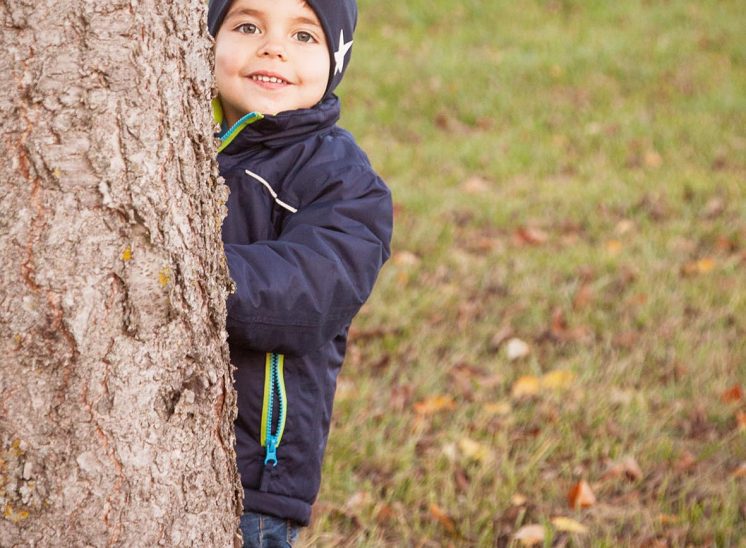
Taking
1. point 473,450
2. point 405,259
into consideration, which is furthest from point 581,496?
point 405,259

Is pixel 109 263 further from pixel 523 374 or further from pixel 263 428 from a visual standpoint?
pixel 523 374

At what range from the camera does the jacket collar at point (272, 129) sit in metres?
1.94

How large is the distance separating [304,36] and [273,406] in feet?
2.43

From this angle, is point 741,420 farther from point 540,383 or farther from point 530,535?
point 530,535

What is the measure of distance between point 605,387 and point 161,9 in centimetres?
243

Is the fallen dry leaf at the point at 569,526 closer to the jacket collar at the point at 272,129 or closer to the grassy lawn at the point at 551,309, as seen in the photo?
the grassy lawn at the point at 551,309

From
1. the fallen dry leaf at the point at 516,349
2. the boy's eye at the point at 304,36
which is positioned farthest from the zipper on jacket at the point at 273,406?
the fallen dry leaf at the point at 516,349

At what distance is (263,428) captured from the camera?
6.27 ft

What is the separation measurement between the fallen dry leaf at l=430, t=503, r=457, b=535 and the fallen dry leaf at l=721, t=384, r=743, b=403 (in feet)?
4.02

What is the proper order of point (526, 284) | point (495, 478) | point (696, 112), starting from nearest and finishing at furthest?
point (495, 478), point (526, 284), point (696, 112)

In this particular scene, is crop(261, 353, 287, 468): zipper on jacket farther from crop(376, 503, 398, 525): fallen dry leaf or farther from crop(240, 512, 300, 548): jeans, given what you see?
crop(376, 503, 398, 525): fallen dry leaf

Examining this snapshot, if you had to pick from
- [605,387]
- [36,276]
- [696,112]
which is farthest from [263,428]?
[696,112]

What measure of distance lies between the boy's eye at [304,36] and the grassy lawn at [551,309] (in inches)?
49.3

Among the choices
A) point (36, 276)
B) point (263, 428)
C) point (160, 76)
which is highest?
point (160, 76)
